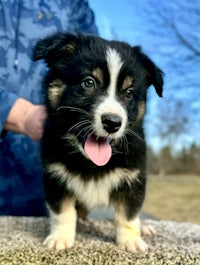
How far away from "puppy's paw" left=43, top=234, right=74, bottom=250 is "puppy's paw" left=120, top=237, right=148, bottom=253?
1.04 ft

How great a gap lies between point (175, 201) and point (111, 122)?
17.4 meters

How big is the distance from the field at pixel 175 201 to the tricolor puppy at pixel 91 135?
10845 mm

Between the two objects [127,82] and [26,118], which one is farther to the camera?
[26,118]

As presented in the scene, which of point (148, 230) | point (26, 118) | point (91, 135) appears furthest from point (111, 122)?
point (148, 230)

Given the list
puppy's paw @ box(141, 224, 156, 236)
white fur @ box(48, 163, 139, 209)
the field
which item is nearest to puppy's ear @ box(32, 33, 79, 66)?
white fur @ box(48, 163, 139, 209)

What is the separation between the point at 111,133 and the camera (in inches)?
105

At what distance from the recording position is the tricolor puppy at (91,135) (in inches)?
108

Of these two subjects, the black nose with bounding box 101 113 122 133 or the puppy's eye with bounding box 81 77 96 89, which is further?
the puppy's eye with bounding box 81 77 96 89

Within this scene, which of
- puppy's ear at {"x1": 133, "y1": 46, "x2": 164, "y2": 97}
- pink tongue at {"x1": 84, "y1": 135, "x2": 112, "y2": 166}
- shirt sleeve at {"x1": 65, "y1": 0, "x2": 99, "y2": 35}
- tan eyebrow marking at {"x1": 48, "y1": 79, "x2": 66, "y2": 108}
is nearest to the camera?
pink tongue at {"x1": 84, "y1": 135, "x2": 112, "y2": 166}

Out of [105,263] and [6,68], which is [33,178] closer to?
[6,68]

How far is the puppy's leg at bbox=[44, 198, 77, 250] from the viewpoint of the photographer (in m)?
2.80

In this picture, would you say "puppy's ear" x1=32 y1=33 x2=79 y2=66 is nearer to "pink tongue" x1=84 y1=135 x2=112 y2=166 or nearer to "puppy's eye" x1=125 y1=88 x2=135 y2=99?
"puppy's eye" x1=125 y1=88 x2=135 y2=99

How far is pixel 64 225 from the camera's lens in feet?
9.66

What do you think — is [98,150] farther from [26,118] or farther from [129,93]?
[26,118]
